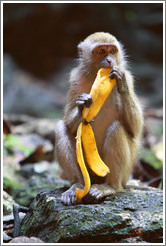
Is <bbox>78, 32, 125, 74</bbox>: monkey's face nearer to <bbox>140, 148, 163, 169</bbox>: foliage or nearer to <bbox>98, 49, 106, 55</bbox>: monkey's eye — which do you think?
<bbox>98, 49, 106, 55</bbox>: monkey's eye

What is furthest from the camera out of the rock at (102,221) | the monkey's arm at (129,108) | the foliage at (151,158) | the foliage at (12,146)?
the foliage at (151,158)

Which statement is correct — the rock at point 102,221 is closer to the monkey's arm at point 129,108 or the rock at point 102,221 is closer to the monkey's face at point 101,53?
the monkey's arm at point 129,108

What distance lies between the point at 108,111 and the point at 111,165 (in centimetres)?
96

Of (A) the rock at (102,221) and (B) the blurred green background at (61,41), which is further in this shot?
(B) the blurred green background at (61,41)

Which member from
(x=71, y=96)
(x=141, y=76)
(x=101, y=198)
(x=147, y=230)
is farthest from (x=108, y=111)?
(x=141, y=76)

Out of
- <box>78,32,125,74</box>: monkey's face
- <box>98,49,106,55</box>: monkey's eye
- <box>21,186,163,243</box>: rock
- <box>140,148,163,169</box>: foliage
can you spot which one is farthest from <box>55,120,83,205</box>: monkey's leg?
<box>140,148,163,169</box>: foliage

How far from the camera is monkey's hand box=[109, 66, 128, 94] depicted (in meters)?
5.17

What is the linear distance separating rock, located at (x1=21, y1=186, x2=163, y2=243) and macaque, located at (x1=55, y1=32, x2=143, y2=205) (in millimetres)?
308

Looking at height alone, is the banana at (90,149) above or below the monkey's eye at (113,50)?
below

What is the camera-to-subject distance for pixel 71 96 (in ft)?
19.5

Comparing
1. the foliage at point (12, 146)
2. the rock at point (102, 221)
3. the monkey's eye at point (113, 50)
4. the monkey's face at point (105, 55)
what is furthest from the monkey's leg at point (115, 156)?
the foliage at point (12, 146)

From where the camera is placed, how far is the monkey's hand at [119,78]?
17.0 feet

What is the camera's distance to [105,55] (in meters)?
5.60

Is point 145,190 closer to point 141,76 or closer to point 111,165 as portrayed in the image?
point 111,165
